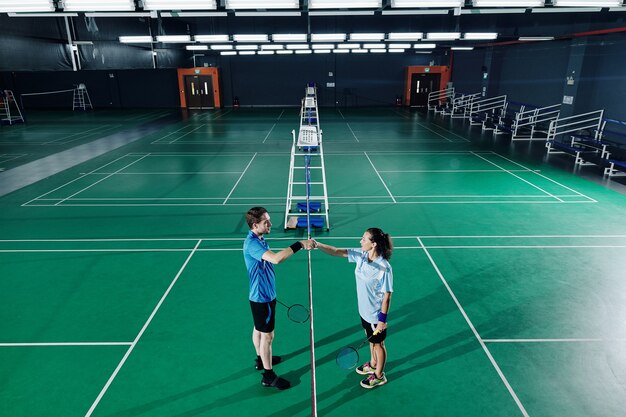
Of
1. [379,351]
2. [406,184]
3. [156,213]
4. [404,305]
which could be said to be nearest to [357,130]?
[406,184]

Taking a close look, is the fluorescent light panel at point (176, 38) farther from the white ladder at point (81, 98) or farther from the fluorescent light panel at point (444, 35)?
the white ladder at point (81, 98)

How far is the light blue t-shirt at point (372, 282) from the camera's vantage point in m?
4.30

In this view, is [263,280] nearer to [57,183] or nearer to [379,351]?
[379,351]

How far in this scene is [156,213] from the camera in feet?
35.2

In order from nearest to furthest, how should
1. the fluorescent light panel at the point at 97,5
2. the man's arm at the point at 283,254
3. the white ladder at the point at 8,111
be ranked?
1. the man's arm at the point at 283,254
2. the fluorescent light panel at the point at 97,5
3. the white ladder at the point at 8,111

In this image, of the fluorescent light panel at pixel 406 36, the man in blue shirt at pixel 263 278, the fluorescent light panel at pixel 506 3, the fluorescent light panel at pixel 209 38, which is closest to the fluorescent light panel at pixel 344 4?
the fluorescent light panel at pixel 506 3

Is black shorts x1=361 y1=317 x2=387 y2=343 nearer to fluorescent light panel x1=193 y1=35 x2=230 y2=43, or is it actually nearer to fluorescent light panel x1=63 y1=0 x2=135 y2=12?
fluorescent light panel x1=63 y1=0 x2=135 y2=12

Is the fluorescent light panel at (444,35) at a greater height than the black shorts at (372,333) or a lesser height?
greater

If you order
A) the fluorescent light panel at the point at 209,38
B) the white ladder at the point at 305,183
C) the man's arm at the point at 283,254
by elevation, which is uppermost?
the fluorescent light panel at the point at 209,38

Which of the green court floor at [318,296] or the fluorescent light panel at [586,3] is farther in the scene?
the fluorescent light panel at [586,3]

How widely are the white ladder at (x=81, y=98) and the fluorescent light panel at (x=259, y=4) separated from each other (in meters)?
34.6

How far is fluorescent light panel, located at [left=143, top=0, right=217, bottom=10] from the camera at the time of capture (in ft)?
23.1

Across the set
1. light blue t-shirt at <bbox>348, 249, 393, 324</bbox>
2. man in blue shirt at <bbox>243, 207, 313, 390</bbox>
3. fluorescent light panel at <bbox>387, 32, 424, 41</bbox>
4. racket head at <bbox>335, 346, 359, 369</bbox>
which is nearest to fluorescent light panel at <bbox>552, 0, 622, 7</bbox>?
light blue t-shirt at <bbox>348, 249, 393, 324</bbox>

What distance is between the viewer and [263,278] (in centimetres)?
450
